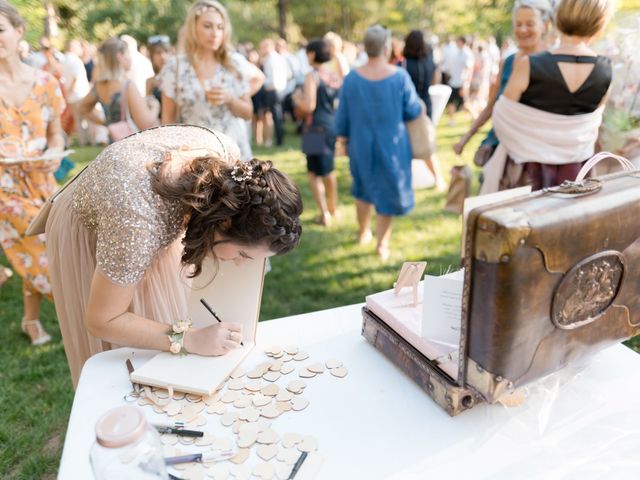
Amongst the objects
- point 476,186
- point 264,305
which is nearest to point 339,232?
point 264,305

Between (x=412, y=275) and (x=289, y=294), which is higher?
(x=412, y=275)

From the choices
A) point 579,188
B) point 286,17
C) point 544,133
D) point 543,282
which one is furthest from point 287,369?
point 286,17

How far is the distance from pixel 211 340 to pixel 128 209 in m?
0.34

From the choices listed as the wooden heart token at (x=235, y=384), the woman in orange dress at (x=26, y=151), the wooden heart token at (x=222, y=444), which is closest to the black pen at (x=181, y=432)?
the wooden heart token at (x=222, y=444)

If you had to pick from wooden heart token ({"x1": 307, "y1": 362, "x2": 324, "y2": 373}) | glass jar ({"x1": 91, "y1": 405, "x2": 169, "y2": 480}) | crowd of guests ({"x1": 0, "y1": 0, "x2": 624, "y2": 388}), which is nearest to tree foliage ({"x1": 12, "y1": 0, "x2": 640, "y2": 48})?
crowd of guests ({"x1": 0, "y1": 0, "x2": 624, "y2": 388})

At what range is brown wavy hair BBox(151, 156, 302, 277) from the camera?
1104mm

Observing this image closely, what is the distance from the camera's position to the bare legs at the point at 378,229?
3674 mm

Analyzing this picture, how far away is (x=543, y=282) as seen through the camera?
2.76 feet

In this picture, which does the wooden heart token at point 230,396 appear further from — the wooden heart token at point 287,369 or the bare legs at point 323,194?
the bare legs at point 323,194

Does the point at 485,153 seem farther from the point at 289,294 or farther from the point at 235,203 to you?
the point at 235,203

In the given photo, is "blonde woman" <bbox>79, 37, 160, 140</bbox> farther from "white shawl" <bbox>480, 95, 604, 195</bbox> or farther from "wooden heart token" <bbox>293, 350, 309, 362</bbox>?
"wooden heart token" <bbox>293, 350, 309, 362</bbox>

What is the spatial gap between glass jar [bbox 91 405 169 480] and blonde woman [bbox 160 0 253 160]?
2.22 meters

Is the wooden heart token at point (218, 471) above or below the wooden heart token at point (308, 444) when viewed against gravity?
above

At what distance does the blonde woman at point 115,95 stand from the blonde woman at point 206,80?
0.75 ft
